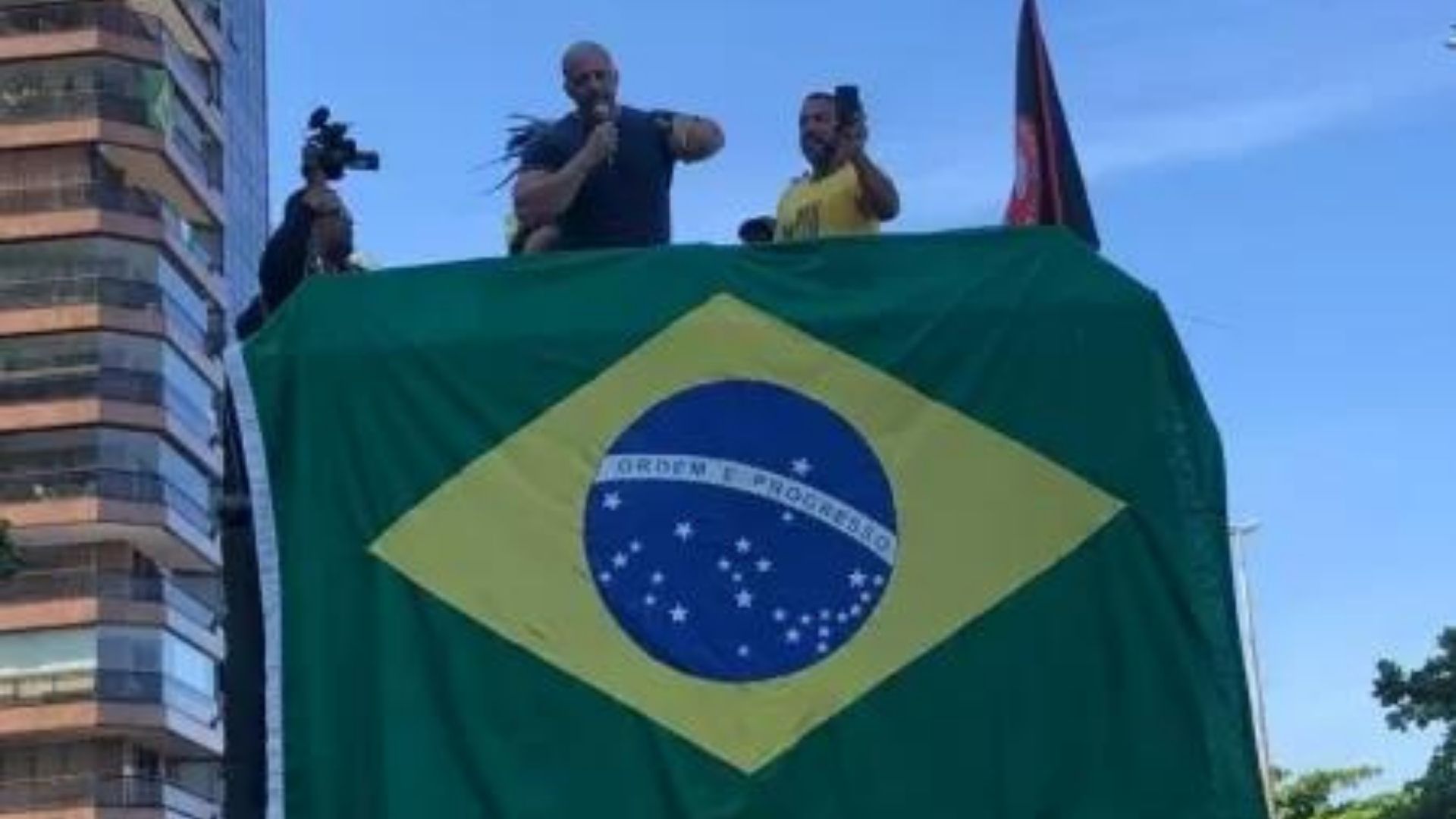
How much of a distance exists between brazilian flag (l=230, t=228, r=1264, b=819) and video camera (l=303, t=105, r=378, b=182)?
1.04 metres

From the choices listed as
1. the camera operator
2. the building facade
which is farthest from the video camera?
the building facade

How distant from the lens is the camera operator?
6.08 m

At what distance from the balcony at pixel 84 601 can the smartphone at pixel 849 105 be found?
50.0m

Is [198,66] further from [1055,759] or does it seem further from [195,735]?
[1055,759]

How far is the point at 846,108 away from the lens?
654 cm

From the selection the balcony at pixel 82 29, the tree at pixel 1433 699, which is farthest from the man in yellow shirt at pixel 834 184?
the balcony at pixel 82 29

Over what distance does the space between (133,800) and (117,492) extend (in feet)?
21.1

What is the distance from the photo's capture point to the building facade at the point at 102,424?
56.1m

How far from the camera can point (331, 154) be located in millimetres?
6254

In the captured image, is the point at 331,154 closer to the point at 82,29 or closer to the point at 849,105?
the point at 849,105

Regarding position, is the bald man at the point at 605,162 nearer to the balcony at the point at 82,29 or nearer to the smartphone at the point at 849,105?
the smartphone at the point at 849,105

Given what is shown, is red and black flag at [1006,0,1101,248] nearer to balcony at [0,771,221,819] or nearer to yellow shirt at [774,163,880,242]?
yellow shirt at [774,163,880,242]

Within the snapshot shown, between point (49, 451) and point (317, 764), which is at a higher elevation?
point (49, 451)

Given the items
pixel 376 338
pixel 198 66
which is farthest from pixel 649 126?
pixel 198 66
